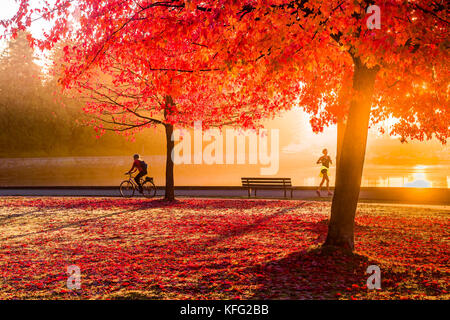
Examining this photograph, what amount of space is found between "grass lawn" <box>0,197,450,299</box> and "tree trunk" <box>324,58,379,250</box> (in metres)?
0.47

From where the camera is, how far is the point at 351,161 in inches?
329

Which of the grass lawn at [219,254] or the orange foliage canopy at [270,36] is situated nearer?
the grass lawn at [219,254]

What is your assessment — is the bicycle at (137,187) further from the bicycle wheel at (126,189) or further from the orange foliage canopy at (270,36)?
the orange foliage canopy at (270,36)

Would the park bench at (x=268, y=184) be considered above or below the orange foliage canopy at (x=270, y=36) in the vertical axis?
below

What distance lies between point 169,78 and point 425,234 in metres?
7.27

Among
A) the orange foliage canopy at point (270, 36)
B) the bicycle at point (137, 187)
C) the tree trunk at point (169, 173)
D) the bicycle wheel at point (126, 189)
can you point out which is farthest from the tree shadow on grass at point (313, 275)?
the bicycle wheel at point (126, 189)

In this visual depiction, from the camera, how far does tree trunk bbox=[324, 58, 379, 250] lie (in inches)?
329

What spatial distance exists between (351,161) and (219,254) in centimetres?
315

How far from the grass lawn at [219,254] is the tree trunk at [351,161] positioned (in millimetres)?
470

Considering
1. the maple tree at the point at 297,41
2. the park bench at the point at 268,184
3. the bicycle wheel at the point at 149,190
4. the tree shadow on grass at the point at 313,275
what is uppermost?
the maple tree at the point at 297,41

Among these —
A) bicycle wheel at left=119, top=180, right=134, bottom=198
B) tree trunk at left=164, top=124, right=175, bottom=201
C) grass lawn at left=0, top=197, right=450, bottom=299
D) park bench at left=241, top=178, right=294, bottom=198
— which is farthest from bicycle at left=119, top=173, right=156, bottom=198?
grass lawn at left=0, top=197, right=450, bottom=299

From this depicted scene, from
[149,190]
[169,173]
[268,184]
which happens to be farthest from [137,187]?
[268,184]

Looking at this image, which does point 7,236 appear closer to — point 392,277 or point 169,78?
point 169,78

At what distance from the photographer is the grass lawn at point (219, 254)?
649cm
